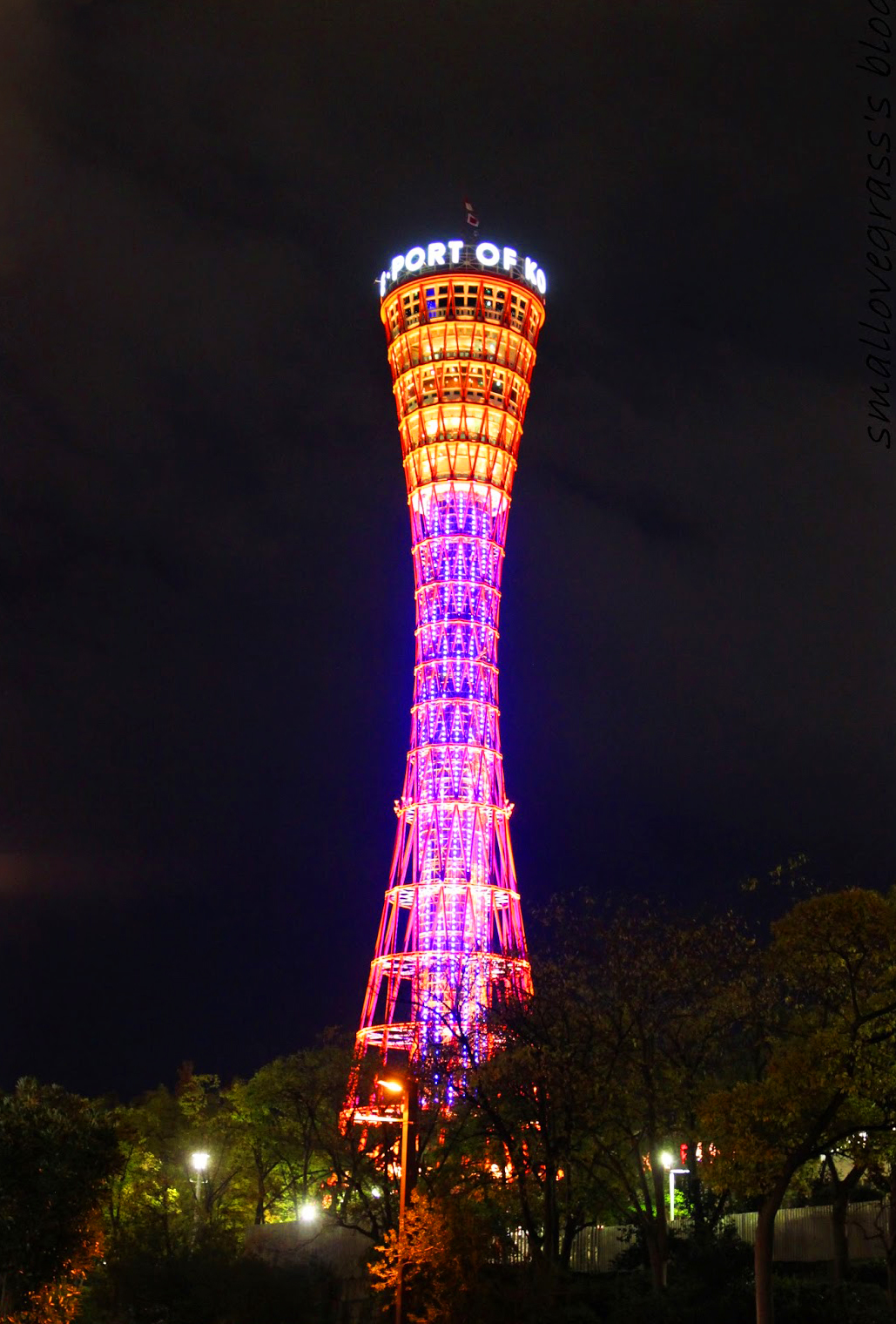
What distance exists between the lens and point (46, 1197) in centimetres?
4197

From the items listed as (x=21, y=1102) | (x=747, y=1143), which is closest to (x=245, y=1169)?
(x=21, y=1102)

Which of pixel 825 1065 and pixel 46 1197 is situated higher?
pixel 825 1065

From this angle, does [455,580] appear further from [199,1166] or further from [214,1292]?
[214,1292]

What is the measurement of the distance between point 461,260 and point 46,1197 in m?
70.2

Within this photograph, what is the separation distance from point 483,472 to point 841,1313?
63770 millimetres

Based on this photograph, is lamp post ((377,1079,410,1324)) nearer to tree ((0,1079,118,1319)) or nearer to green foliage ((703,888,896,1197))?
green foliage ((703,888,896,1197))

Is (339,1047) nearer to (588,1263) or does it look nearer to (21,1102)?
(588,1263)

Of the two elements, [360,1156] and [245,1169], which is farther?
[245,1169]

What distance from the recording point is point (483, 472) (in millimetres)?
94938

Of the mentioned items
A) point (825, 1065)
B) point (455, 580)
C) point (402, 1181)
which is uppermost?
point (455, 580)

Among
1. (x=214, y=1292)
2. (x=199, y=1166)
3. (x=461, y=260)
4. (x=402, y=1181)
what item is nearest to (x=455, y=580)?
(x=461, y=260)

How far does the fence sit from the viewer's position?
156 ft

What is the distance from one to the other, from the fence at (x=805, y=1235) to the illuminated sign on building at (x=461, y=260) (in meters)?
65.2

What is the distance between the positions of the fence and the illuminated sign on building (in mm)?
65226
